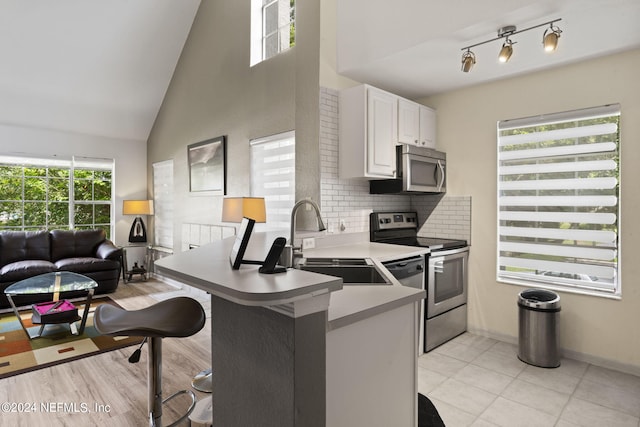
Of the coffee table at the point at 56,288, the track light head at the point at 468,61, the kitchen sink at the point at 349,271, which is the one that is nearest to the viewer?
the kitchen sink at the point at 349,271

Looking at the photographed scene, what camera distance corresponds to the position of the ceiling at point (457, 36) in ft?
7.71

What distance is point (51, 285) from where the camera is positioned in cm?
377

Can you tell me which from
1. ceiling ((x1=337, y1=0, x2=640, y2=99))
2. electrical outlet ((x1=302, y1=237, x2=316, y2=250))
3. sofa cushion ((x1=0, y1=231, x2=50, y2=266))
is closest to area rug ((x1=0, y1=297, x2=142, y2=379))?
sofa cushion ((x1=0, y1=231, x2=50, y2=266))

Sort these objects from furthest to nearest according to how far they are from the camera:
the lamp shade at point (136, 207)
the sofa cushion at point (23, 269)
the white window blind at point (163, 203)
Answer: the lamp shade at point (136, 207) → the white window blind at point (163, 203) → the sofa cushion at point (23, 269)

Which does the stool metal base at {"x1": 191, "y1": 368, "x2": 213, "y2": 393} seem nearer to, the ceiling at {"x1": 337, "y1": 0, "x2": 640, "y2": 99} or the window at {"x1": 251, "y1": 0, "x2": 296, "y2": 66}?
the ceiling at {"x1": 337, "y1": 0, "x2": 640, "y2": 99}

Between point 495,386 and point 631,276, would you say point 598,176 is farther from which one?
point 495,386

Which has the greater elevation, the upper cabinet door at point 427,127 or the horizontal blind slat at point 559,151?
the upper cabinet door at point 427,127

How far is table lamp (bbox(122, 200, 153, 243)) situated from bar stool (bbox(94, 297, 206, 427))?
5.10 metres

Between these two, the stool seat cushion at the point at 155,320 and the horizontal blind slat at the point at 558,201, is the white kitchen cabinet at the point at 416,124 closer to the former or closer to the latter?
the horizontal blind slat at the point at 558,201

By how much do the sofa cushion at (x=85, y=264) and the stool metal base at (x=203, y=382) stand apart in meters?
3.44

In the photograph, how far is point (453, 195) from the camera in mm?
3973

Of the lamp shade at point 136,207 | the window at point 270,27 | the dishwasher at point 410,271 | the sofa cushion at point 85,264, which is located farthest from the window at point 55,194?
the dishwasher at point 410,271

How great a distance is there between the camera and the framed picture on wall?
4820 mm

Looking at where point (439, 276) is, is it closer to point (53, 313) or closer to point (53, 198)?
point (53, 313)
